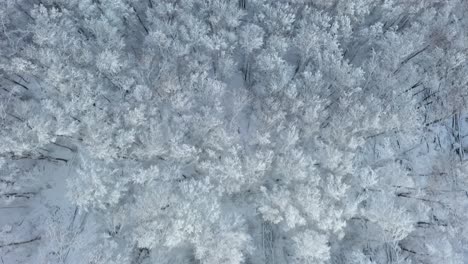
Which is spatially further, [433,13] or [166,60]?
[433,13]

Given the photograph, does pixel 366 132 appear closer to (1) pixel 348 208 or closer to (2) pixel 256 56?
(1) pixel 348 208

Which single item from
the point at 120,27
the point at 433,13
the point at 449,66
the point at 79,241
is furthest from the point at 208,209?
the point at 433,13

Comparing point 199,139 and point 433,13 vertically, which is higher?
point 433,13

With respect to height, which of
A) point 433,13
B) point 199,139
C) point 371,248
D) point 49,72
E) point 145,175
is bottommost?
point 371,248

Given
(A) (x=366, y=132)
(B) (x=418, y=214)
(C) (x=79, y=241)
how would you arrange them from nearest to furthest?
1. (C) (x=79, y=241)
2. (B) (x=418, y=214)
3. (A) (x=366, y=132)

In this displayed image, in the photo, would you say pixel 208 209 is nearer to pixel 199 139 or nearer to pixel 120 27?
pixel 199 139

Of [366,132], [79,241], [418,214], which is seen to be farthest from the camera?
[366,132]
